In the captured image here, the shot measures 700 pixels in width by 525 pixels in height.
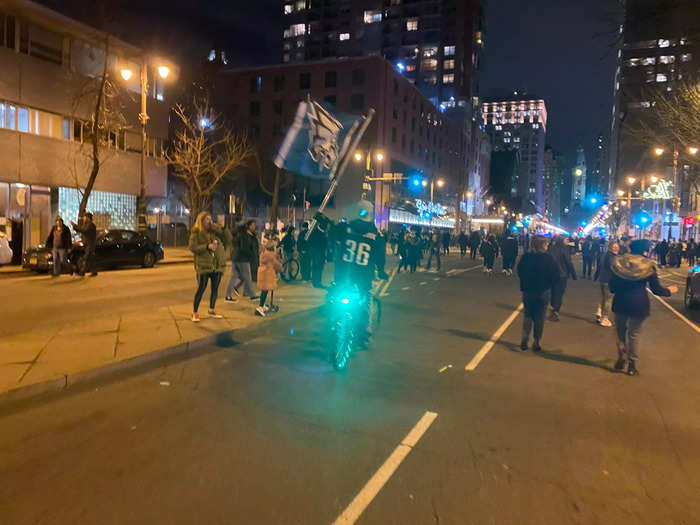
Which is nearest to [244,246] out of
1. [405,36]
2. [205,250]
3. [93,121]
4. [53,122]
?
[205,250]

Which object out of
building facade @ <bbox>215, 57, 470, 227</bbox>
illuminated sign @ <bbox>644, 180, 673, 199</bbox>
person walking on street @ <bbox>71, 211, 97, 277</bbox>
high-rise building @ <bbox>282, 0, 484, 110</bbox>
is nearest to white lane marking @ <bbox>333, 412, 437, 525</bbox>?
person walking on street @ <bbox>71, 211, 97, 277</bbox>

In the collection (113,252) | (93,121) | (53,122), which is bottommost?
(113,252)

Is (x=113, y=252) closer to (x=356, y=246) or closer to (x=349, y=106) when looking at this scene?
(x=356, y=246)

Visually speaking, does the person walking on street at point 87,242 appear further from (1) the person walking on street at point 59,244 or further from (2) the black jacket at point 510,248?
(2) the black jacket at point 510,248

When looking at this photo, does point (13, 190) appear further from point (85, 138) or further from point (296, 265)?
point (296, 265)

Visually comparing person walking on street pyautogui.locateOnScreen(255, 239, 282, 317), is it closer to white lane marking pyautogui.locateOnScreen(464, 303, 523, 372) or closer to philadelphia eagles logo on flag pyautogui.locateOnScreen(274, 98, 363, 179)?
philadelphia eagles logo on flag pyautogui.locateOnScreen(274, 98, 363, 179)

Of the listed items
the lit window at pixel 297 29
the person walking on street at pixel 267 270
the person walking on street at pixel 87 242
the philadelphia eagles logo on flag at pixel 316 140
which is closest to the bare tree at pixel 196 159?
the person walking on street at pixel 87 242

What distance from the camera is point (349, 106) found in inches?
2303

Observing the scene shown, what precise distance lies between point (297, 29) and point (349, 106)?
54737 mm

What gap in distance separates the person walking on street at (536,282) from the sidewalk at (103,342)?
4.41 meters

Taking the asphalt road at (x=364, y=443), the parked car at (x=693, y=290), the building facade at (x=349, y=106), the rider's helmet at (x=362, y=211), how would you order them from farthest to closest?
1. the building facade at (x=349, y=106)
2. the parked car at (x=693, y=290)
3. the rider's helmet at (x=362, y=211)
4. the asphalt road at (x=364, y=443)

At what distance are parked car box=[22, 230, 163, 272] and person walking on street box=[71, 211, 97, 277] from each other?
0.64 m

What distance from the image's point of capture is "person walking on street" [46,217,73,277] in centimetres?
1535

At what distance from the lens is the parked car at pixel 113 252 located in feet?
55.0
